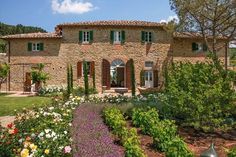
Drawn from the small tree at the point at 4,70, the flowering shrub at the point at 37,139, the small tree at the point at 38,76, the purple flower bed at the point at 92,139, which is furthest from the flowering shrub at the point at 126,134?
the small tree at the point at 4,70

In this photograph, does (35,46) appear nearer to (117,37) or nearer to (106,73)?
(106,73)

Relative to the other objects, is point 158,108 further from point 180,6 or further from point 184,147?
point 180,6

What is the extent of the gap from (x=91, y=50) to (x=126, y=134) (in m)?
26.8

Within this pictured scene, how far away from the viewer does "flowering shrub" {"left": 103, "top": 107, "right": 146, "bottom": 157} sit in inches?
285

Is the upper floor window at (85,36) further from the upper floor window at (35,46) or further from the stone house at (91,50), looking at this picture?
the upper floor window at (35,46)

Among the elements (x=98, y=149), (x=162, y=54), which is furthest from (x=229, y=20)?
(x=98, y=149)

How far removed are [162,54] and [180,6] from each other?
715cm

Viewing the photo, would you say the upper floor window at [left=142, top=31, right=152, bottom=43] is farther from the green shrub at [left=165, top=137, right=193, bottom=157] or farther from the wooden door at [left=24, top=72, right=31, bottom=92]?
the green shrub at [left=165, top=137, right=193, bottom=157]

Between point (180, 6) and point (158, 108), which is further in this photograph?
point (180, 6)

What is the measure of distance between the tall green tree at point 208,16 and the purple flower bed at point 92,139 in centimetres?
→ 1824

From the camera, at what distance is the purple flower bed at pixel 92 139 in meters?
7.33

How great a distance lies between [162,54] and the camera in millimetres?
35656

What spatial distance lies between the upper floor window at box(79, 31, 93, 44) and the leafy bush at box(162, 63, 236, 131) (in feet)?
76.6

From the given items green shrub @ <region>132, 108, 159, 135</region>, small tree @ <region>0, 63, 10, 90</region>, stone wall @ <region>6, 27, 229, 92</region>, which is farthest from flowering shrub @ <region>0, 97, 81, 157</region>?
stone wall @ <region>6, 27, 229, 92</region>
